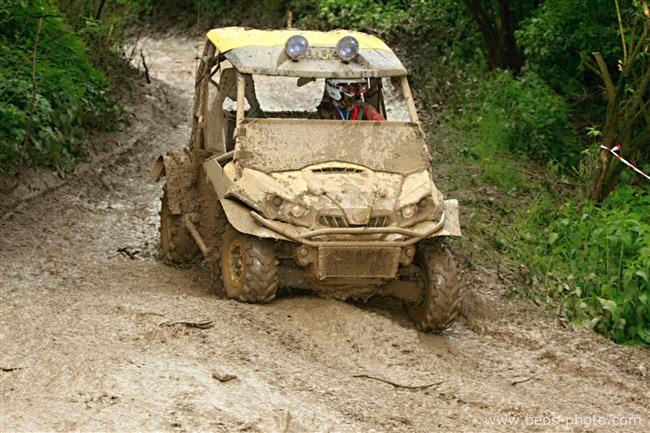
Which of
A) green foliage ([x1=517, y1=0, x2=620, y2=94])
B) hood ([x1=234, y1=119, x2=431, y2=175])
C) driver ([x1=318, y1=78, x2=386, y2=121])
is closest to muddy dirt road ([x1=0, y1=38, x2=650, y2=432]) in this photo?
hood ([x1=234, y1=119, x2=431, y2=175])

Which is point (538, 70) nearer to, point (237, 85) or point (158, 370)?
point (237, 85)

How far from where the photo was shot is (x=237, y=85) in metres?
9.34

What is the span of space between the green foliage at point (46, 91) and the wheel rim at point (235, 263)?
12.3 ft

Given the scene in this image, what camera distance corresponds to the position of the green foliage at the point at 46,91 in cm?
1207

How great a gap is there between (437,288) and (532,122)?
6226 millimetres

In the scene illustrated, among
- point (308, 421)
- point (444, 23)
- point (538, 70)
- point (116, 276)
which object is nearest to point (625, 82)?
point (538, 70)

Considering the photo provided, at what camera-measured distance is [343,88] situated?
31.9 ft

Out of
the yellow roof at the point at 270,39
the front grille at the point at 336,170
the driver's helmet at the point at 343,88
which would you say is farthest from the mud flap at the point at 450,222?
the yellow roof at the point at 270,39

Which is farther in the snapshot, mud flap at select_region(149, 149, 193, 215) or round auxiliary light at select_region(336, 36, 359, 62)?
→ mud flap at select_region(149, 149, 193, 215)

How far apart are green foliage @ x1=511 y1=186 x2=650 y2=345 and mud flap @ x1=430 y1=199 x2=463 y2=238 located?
1474mm

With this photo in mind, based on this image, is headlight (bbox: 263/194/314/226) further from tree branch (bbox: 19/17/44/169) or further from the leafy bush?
the leafy bush

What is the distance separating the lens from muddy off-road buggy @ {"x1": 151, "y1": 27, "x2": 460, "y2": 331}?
8.36 meters

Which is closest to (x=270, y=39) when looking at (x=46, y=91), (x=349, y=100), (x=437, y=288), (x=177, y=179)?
(x=349, y=100)

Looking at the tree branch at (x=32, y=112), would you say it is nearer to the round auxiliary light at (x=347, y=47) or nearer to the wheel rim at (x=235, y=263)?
the round auxiliary light at (x=347, y=47)
